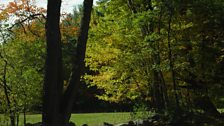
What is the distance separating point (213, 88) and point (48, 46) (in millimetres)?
12357

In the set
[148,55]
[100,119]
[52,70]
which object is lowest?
[100,119]

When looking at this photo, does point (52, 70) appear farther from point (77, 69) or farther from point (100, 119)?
point (100, 119)

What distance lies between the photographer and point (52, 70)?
722 cm

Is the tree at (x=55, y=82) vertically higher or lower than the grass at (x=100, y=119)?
higher

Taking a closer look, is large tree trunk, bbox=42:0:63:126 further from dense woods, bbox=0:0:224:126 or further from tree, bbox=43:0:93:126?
dense woods, bbox=0:0:224:126

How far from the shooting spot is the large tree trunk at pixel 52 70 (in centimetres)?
716

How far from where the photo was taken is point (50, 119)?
23.5 ft

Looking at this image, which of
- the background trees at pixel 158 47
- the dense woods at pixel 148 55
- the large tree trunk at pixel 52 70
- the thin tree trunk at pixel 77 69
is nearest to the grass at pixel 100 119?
the dense woods at pixel 148 55

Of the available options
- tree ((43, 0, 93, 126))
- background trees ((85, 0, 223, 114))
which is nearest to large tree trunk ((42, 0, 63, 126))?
tree ((43, 0, 93, 126))

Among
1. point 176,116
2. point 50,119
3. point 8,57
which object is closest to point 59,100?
point 50,119

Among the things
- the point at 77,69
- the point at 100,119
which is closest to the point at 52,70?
the point at 77,69

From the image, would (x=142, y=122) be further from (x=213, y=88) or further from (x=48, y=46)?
(x=48, y=46)

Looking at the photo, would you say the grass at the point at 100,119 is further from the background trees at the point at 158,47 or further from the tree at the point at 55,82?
the tree at the point at 55,82

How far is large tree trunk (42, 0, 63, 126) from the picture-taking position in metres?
7.16
